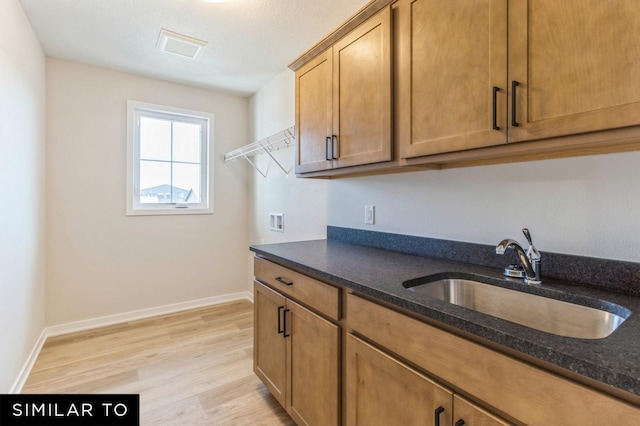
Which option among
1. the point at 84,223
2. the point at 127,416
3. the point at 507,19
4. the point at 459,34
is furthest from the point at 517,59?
the point at 84,223

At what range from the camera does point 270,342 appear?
5.78 ft

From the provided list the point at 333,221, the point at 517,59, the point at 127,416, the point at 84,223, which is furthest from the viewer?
the point at 84,223

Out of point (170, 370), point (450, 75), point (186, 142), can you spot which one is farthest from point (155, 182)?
point (450, 75)

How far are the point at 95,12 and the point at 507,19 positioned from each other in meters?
2.40

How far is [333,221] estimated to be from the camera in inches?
92.7

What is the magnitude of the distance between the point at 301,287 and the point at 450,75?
109cm

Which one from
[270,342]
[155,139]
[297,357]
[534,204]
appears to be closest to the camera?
[534,204]

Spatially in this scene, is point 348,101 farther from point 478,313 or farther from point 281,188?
point 281,188

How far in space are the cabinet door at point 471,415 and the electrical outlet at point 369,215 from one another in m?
1.26

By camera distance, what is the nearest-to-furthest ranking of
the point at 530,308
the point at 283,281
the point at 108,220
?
the point at 530,308 → the point at 283,281 → the point at 108,220

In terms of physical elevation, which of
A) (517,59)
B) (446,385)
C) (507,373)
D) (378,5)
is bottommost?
(446,385)

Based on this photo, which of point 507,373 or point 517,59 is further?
point 517,59

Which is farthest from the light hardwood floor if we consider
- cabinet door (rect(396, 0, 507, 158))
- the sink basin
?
cabinet door (rect(396, 0, 507, 158))

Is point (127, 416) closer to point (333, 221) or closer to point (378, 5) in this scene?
point (333, 221)
